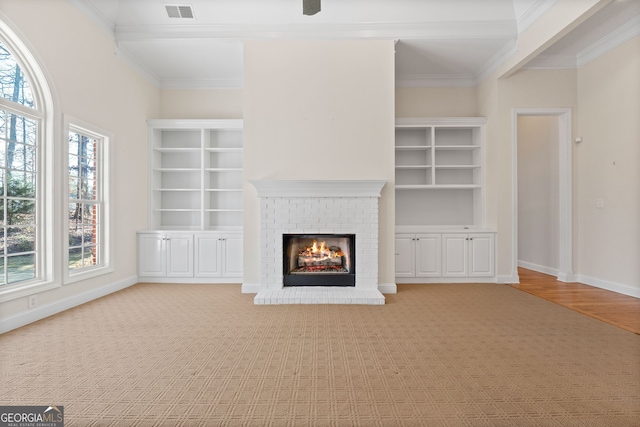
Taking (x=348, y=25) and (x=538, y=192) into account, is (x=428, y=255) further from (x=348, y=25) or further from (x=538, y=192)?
(x=348, y=25)

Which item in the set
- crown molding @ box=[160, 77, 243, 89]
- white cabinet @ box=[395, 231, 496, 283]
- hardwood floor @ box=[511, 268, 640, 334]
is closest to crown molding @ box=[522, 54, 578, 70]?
white cabinet @ box=[395, 231, 496, 283]

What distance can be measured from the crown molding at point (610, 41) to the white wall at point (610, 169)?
0.07 metres

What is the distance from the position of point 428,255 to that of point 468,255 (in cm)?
61

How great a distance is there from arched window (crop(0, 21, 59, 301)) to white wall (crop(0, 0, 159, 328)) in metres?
0.13

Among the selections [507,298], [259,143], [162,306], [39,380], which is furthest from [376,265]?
[39,380]

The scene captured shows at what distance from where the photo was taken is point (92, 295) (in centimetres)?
402

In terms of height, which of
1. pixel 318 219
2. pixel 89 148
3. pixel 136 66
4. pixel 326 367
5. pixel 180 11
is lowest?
pixel 326 367

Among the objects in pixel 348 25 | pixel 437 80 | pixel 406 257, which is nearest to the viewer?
pixel 348 25

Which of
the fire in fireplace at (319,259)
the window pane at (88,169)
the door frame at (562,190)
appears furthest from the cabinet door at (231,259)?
the door frame at (562,190)

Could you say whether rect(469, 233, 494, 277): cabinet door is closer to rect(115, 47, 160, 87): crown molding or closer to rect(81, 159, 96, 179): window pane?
rect(81, 159, 96, 179): window pane

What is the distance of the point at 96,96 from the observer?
4102mm

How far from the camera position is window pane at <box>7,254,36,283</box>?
10.2ft

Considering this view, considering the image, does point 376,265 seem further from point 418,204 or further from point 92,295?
point 92,295

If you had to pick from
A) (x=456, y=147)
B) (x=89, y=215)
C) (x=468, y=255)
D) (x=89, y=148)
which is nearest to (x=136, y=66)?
(x=89, y=148)
